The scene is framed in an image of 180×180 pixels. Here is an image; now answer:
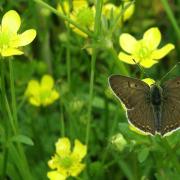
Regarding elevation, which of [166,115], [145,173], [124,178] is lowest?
[124,178]

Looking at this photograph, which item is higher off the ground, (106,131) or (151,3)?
(151,3)

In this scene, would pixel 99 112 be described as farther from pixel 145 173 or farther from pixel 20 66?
pixel 145 173

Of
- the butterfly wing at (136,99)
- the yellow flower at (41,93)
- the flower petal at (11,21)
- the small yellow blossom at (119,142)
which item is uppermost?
the flower petal at (11,21)

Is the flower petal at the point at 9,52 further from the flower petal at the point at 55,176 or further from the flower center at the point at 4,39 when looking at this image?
the flower petal at the point at 55,176

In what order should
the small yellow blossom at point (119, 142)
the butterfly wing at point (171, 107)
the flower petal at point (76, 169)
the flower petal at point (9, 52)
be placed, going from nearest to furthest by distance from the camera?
1. the butterfly wing at point (171, 107)
2. the flower petal at point (9, 52)
3. the small yellow blossom at point (119, 142)
4. the flower petal at point (76, 169)

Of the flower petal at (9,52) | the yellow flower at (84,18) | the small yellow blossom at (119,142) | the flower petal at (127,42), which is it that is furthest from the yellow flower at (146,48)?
the flower petal at (9,52)

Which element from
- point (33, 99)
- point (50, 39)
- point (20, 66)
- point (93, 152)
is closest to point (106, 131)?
point (93, 152)

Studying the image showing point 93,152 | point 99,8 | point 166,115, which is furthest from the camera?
point 93,152
